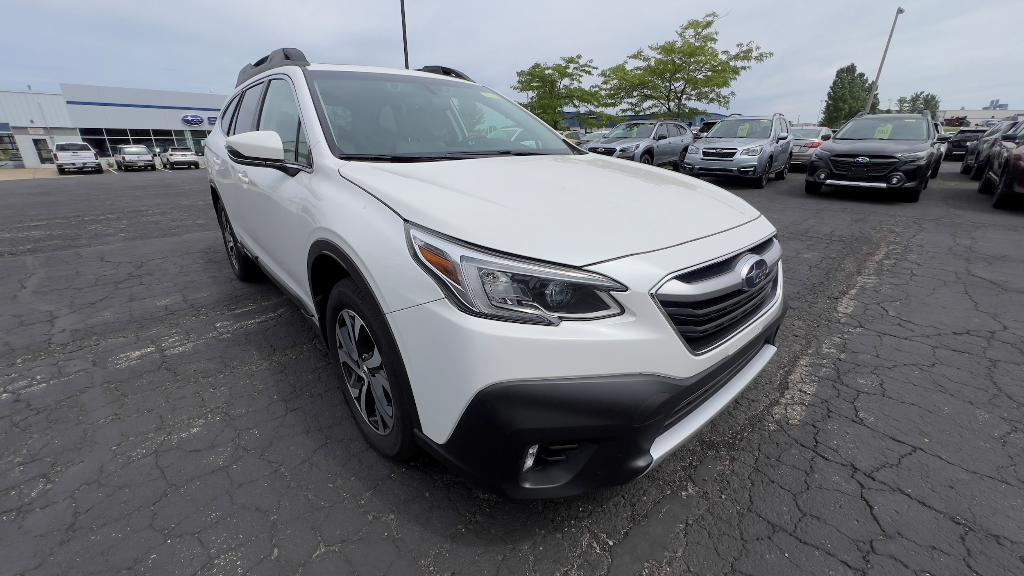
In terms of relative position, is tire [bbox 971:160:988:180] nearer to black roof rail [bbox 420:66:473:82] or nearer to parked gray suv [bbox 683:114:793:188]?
parked gray suv [bbox 683:114:793:188]

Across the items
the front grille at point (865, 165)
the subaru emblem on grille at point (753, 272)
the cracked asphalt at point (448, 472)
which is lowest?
the cracked asphalt at point (448, 472)

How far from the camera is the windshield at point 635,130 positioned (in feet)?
43.0

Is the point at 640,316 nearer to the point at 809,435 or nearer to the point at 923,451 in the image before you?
the point at 809,435

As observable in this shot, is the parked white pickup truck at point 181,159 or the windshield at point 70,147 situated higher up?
the windshield at point 70,147

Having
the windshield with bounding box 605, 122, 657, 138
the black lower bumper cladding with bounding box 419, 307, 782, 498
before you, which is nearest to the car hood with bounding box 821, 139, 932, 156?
the windshield with bounding box 605, 122, 657, 138

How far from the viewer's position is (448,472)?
2.00 m

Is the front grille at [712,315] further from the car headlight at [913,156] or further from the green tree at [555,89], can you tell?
the green tree at [555,89]

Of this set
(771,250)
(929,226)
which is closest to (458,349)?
(771,250)

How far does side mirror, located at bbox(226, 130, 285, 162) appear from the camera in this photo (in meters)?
2.18

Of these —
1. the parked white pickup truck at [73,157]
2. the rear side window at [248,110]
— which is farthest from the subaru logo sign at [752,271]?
the parked white pickup truck at [73,157]

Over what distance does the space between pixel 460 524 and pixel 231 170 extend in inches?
128

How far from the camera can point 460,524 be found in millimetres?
1786

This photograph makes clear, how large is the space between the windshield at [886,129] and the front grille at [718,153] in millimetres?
1947

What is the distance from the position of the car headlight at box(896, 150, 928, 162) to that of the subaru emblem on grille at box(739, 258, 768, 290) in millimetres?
8608
